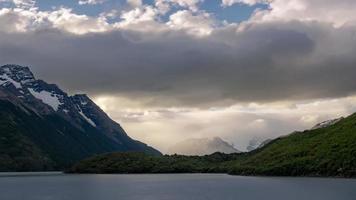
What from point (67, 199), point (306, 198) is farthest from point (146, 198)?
point (306, 198)

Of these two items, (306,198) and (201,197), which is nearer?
(306,198)

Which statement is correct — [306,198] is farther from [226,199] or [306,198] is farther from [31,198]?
[31,198]

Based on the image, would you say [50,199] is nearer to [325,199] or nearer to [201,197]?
[201,197]

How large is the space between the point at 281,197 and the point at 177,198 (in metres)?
27.7

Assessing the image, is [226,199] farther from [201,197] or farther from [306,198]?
[306,198]

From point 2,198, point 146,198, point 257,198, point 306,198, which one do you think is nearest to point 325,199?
point 306,198

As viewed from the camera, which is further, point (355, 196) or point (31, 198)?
point (31, 198)

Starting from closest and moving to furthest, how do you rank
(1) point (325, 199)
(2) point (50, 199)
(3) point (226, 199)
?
(1) point (325, 199), (3) point (226, 199), (2) point (50, 199)

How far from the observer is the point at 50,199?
149 meters

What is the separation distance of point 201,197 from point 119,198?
22.8m

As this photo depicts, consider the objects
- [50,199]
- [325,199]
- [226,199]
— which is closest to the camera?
[325,199]

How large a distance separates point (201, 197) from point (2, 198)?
184 ft

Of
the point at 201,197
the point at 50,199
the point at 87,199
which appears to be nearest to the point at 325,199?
the point at 201,197

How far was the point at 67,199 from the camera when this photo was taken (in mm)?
149625
